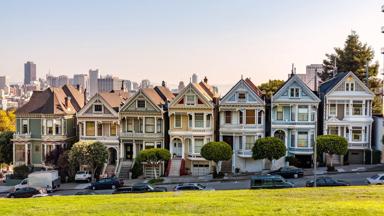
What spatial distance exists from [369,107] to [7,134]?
4578cm

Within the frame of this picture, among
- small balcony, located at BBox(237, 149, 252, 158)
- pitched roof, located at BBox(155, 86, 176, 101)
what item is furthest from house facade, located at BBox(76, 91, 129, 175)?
small balcony, located at BBox(237, 149, 252, 158)

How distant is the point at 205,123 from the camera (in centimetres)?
5619

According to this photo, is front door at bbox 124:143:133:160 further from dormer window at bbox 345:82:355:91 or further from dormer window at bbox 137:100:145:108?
dormer window at bbox 345:82:355:91

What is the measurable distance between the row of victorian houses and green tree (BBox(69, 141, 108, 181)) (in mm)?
2744

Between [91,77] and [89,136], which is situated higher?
[91,77]

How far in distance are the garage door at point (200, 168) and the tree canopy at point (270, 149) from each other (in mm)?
7143

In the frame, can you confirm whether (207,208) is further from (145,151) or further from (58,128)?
(58,128)

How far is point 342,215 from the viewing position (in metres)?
19.6

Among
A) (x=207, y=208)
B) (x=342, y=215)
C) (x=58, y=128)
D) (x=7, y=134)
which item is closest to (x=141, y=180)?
(x=58, y=128)

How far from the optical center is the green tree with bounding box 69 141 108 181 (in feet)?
176

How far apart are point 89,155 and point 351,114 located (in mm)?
30903

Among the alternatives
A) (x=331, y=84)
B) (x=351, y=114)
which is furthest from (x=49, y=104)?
(x=351, y=114)

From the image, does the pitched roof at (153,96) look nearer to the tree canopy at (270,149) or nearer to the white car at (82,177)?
the white car at (82,177)

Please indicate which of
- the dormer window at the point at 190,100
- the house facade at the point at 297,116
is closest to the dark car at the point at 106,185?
the dormer window at the point at 190,100
